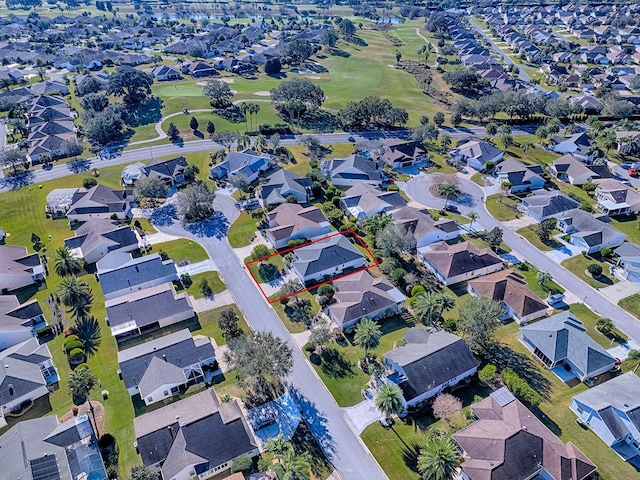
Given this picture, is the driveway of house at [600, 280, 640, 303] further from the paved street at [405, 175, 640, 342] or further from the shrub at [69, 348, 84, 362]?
the shrub at [69, 348, 84, 362]

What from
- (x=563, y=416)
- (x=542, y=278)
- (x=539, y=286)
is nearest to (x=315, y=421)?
(x=563, y=416)

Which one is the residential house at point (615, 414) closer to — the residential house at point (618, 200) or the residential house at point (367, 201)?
the residential house at point (367, 201)

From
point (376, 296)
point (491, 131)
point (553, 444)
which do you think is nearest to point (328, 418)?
point (376, 296)

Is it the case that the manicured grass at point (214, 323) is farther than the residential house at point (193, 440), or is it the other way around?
the manicured grass at point (214, 323)

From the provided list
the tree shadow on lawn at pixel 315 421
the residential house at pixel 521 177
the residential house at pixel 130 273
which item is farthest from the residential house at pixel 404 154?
the tree shadow on lawn at pixel 315 421

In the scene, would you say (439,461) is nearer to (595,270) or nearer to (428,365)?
(428,365)

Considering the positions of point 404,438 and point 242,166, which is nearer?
point 404,438
